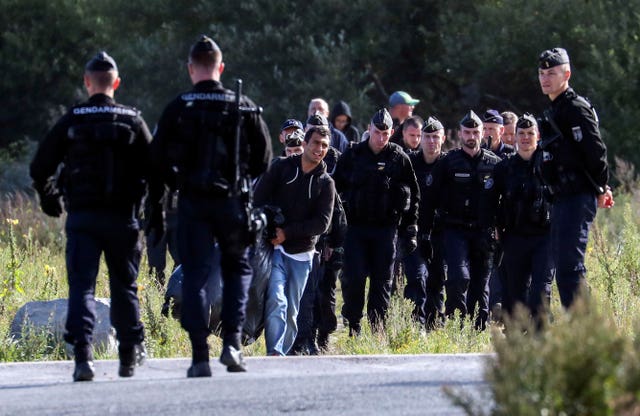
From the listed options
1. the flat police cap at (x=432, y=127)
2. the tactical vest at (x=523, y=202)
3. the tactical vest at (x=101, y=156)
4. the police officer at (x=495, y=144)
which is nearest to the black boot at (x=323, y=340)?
the tactical vest at (x=523, y=202)

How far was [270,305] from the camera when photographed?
11.4 metres

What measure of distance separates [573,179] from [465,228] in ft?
12.3

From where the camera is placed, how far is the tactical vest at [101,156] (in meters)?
8.37

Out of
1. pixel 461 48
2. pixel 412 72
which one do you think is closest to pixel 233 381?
pixel 461 48

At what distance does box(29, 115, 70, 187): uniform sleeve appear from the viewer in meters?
8.42

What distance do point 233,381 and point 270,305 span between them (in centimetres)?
321

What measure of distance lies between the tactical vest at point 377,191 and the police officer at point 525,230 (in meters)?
0.95

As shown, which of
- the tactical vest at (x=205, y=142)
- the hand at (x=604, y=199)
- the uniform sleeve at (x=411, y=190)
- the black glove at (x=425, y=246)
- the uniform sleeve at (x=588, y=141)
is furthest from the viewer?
the black glove at (x=425, y=246)

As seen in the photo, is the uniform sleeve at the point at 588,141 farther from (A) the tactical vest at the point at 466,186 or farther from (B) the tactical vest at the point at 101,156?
(A) the tactical vest at the point at 466,186

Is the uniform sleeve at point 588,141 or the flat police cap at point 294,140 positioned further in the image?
the flat police cap at point 294,140

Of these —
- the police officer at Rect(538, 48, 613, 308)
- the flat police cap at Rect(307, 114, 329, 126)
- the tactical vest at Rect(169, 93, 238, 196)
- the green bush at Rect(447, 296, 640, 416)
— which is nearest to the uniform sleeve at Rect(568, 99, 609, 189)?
the police officer at Rect(538, 48, 613, 308)

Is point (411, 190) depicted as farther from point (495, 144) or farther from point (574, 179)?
point (574, 179)

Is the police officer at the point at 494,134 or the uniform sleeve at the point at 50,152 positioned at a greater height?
the police officer at the point at 494,134

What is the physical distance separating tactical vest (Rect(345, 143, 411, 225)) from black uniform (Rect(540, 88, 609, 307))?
3.19 metres
